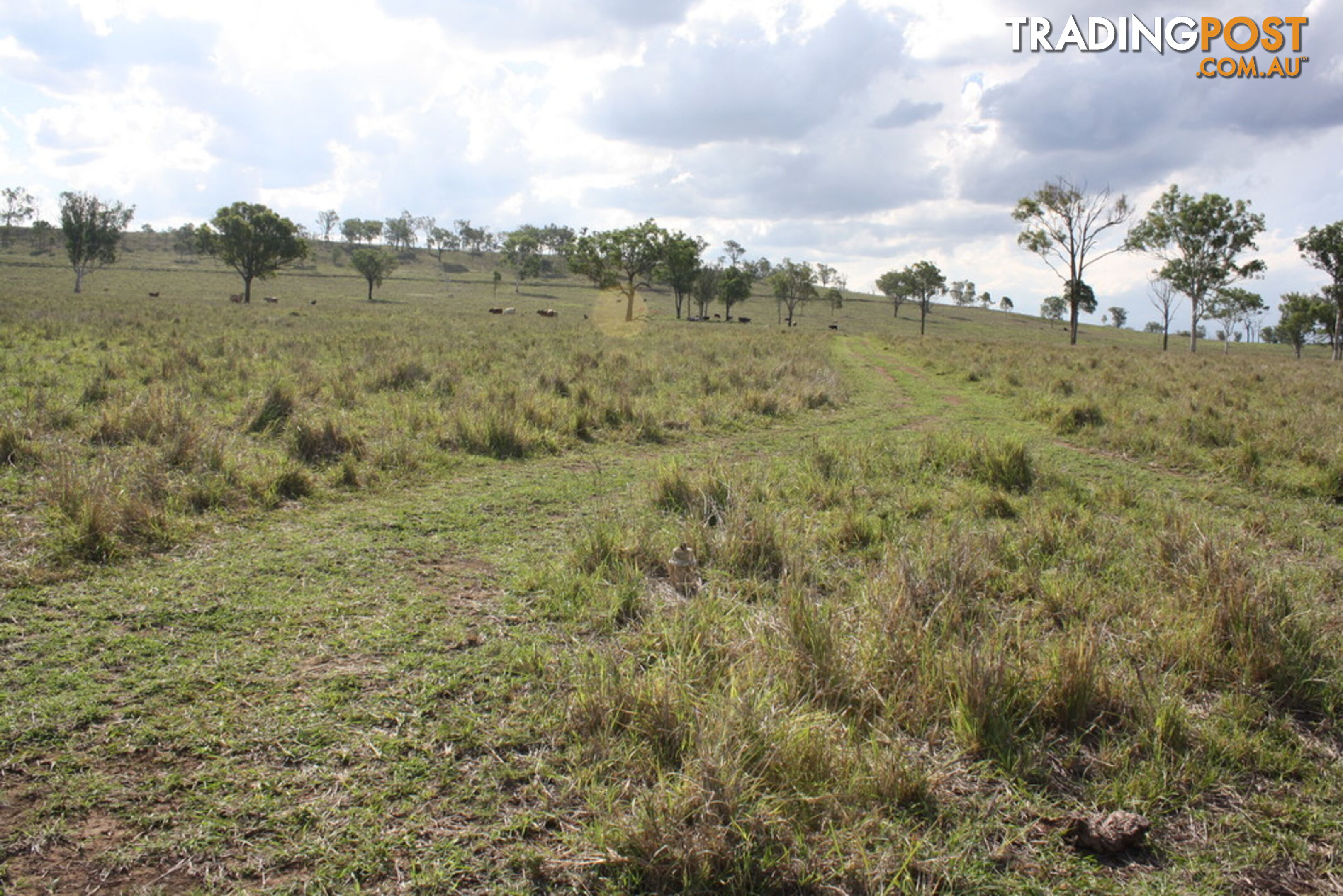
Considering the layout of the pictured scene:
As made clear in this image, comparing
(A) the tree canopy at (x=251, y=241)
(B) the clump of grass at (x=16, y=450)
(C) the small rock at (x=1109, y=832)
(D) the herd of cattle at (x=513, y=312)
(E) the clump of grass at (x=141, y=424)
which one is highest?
(A) the tree canopy at (x=251, y=241)

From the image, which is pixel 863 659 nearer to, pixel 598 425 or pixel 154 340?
pixel 598 425

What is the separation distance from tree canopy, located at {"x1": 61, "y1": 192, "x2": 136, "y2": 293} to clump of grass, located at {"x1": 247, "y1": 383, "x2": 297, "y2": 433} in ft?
205

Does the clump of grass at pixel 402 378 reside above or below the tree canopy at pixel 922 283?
below

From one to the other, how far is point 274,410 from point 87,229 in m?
67.4

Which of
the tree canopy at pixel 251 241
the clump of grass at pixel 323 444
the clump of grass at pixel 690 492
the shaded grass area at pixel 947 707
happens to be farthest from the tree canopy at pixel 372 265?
the shaded grass area at pixel 947 707

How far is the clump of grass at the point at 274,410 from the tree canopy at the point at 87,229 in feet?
205

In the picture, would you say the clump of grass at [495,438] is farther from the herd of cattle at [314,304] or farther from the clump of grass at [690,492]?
the herd of cattle at [314,304]

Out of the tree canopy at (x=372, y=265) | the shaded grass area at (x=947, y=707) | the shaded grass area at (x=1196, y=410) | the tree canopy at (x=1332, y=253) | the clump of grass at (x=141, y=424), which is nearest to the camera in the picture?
the shaded grass area at (x=947, y=707)

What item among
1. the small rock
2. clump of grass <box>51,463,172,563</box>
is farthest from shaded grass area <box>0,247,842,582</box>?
the small rock

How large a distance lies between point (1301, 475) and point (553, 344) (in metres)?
22.2

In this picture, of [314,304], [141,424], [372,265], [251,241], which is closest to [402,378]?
[141,424]

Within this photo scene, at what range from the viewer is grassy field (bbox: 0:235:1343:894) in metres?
2.60

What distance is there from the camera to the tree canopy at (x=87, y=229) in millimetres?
57531

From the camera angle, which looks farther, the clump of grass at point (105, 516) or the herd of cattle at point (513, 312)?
the herd of cattle at point (513, 312)
